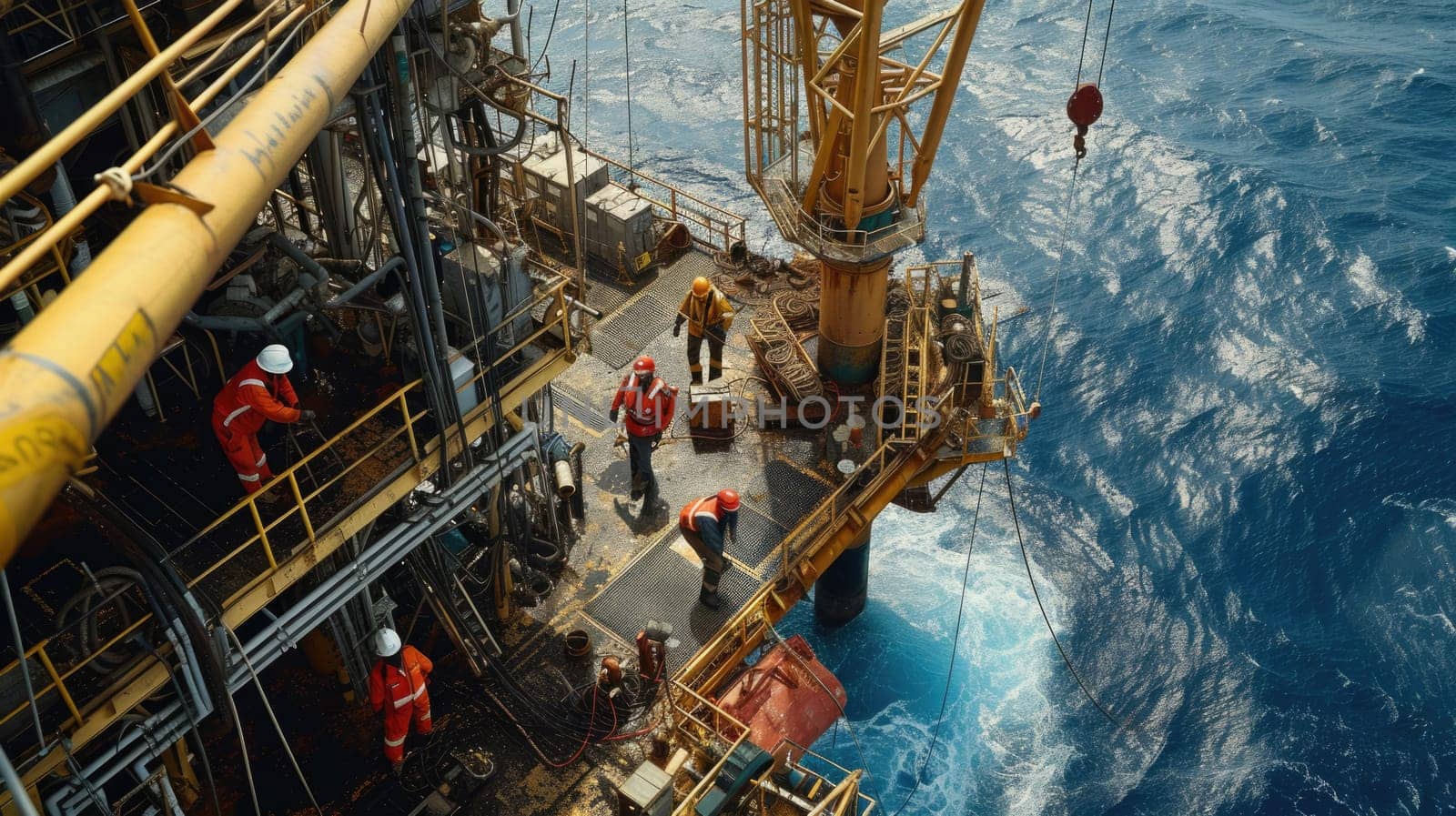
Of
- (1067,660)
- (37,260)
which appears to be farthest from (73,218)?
(1067,660)

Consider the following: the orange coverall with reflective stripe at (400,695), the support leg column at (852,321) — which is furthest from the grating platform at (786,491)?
the orange coverall with reflective stripe at (400,695)

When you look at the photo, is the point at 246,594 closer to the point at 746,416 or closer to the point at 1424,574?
the point at 746,416

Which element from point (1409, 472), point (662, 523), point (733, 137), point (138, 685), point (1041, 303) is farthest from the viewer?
point (733, 137)

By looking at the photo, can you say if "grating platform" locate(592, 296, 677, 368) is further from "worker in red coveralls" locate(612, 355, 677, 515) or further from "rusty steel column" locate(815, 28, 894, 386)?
"worker in red coveralls" locate(612, 355, 677, 515)

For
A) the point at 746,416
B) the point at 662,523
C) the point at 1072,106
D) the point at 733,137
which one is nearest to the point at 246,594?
the point at 662,523

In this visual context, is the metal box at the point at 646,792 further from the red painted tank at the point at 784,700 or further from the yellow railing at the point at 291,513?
the yellow railing at the point at 291,513

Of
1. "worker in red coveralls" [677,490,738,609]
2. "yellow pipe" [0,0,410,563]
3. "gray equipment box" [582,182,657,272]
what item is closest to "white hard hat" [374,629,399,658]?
"worker in red coveralls" [677,490,738,609]

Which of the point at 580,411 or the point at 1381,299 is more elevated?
the point at 580,411

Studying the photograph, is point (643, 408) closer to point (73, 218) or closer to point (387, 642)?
point (387, 642)
